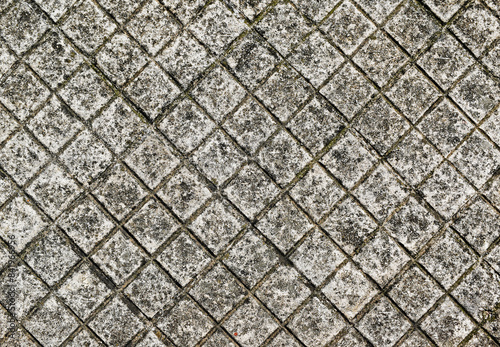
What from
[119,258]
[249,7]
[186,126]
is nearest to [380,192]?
[186,126]

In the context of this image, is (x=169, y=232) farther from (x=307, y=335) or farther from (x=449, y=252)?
(x=449, y=252)

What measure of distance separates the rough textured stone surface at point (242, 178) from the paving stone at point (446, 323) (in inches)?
0.4

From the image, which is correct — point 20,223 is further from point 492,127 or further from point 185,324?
point 492,127

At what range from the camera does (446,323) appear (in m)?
3.01

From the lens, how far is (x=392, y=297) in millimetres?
3014

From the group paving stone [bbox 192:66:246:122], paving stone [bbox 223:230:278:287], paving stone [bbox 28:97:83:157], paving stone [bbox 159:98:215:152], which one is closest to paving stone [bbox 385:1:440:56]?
paving stone [bbox 192:66:246:122]

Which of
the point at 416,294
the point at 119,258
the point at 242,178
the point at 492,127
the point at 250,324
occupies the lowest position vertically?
the point at 416,294

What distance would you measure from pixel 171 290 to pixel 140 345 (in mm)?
445

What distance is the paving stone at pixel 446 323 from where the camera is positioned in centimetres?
301

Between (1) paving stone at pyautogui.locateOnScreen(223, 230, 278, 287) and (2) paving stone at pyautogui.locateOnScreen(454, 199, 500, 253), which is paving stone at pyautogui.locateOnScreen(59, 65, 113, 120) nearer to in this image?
(1) paving stone at pyautogui.locateOnScreen(223, 230, 278, 287)

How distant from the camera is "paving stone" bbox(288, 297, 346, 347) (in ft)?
9.86

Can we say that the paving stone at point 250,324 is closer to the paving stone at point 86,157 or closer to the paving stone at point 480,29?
the paving stone at point 86,157

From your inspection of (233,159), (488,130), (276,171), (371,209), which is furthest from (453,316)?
(233,159)

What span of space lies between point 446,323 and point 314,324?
0.94 m
